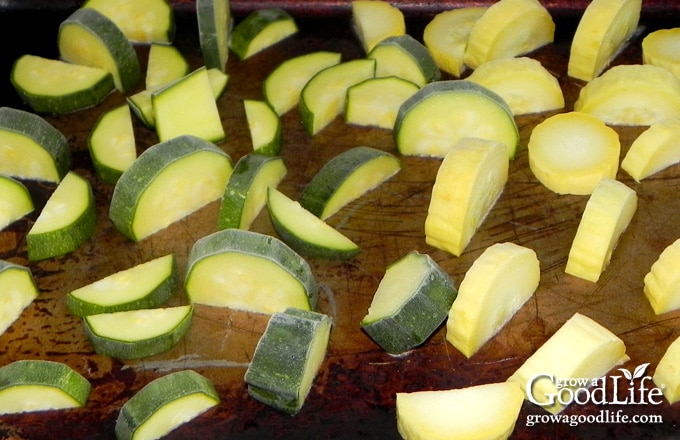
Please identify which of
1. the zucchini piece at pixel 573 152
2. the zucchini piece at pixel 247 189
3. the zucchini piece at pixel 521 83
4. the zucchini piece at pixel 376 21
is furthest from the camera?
the zucchini piece at pixel 376 21

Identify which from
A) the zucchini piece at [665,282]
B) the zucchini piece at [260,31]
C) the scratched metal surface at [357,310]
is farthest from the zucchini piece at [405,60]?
the zucchini piece at [665,282]

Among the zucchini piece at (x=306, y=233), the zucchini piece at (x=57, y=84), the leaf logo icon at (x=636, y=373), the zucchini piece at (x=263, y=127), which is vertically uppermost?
the zucchini piece at (x=57, y=84)

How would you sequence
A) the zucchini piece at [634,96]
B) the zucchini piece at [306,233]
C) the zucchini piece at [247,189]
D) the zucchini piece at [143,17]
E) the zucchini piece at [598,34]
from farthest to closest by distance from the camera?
1. the zucchini piece at [143,17]
2. the zucchini piece at [598,34]
3. the zucchini piece at [634,96]
4. the zucchini piece at [247,189]
5. the zucchini piece at [306,233]

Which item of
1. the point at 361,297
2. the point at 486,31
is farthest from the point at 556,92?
the point at 361,297

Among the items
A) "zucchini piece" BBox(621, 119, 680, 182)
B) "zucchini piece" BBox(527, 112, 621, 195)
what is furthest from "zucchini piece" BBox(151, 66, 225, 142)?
"zucchini piece" BBox(621, 119, 680, 182)

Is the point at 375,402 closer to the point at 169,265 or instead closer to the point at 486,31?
the point at 169,265

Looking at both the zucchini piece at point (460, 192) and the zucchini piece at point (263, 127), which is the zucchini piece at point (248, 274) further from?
the zucchini piece at point (263, 127)

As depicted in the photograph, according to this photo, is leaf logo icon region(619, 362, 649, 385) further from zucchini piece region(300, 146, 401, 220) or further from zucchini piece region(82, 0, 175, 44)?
zucchini piece region(82, 0, 175, 44)
